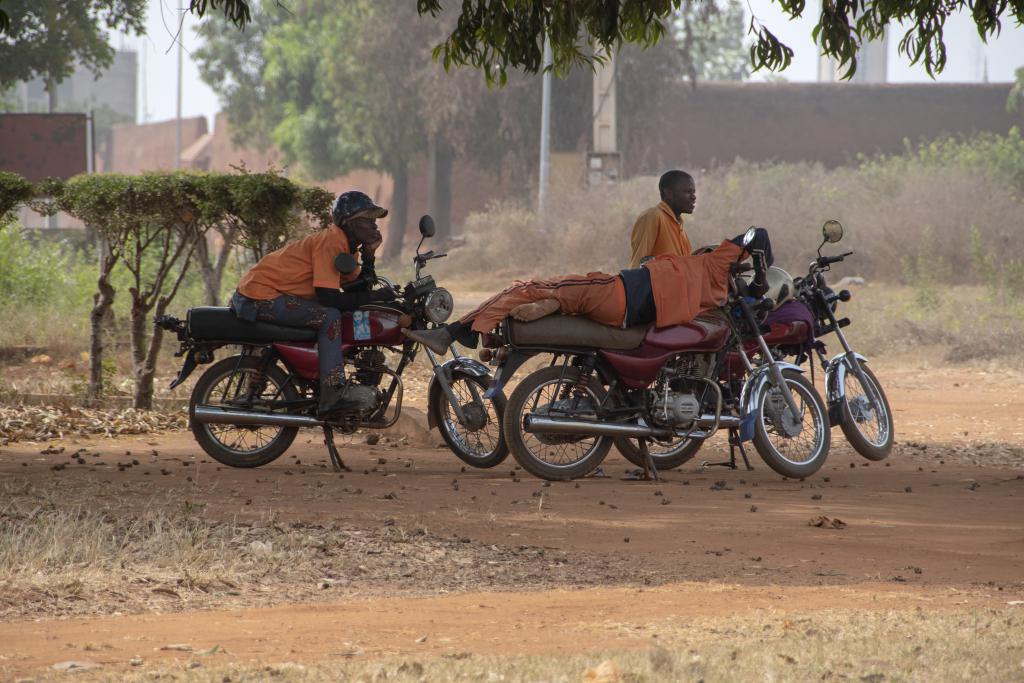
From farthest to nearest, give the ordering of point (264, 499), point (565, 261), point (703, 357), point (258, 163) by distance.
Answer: point (258, 163) → point (565, 261) → point (703, 357) → point (264, 499)

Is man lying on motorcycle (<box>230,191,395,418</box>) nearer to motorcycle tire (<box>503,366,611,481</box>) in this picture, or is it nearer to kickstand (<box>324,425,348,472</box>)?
kickstand (<box>324,425,348,472</box>)

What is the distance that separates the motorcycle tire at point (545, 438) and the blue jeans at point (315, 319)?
3.79 feet

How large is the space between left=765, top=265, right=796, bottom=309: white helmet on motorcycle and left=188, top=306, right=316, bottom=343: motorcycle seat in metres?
2.87

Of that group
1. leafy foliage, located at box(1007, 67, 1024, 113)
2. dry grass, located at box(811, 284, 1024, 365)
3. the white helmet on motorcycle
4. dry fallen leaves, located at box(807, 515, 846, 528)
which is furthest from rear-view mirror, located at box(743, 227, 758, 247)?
leafy foliage, located at box(1007, 67, 1024, 113)

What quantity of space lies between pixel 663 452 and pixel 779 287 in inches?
51.2

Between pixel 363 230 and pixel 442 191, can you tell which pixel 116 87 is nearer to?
pixel 442 191

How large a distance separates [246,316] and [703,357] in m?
2.82

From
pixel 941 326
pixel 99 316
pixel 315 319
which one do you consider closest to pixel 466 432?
pixel 315 319

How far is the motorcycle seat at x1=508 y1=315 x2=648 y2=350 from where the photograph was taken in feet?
27.1

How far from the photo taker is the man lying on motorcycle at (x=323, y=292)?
8.58 metres

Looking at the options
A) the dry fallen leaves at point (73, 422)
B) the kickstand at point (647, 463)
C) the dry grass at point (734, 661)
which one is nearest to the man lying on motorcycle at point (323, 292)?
the kickstand at point (647, 463)

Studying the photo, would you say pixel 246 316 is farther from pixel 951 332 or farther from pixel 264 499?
pixel 951 332

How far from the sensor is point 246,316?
8.67 meters

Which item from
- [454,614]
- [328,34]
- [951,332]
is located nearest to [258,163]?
[328,34]
